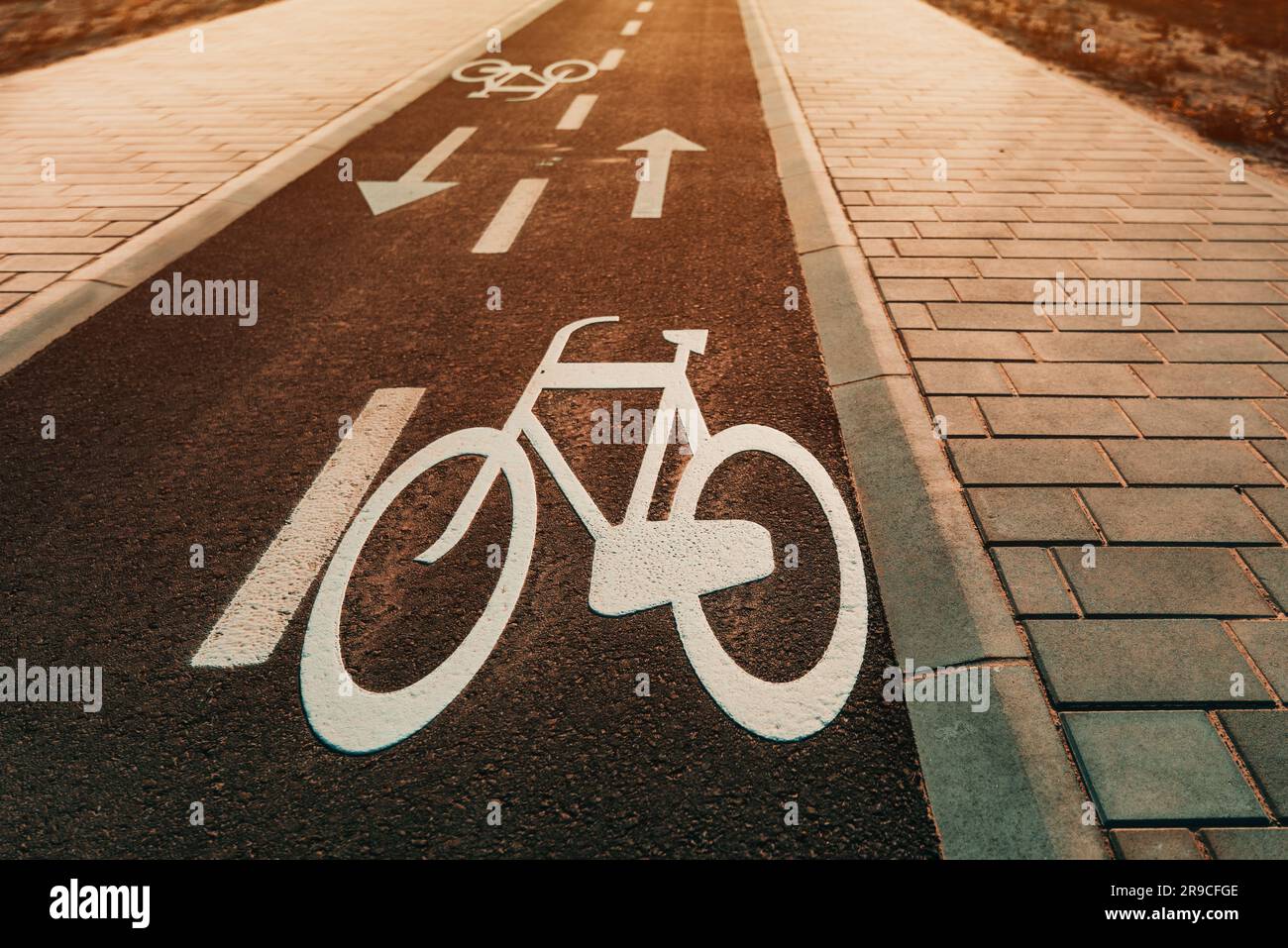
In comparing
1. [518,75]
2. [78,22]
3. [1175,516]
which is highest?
[78,22]

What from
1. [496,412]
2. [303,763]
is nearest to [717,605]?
[303,763]

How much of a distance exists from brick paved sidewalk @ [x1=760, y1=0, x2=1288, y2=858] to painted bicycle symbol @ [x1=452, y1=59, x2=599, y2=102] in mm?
4634

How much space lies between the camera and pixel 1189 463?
364 cm

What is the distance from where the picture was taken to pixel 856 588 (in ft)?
10.2

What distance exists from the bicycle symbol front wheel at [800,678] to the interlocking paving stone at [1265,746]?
3.53 ft

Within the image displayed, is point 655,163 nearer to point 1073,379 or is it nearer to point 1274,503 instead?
point 1073,379

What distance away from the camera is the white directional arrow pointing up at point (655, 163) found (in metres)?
7.14

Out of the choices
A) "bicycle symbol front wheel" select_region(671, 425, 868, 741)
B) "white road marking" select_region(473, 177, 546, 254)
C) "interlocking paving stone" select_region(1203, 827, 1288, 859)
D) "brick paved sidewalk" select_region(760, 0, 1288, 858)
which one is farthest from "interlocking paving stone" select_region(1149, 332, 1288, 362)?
"white road marking" select_region(473, 177, 546, 254)

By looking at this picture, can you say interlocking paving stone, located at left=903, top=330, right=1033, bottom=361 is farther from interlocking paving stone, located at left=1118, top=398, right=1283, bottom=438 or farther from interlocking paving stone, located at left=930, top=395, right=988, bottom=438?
interlocking paving stone, located at left=1118, top=398, right=1283, bottom=438

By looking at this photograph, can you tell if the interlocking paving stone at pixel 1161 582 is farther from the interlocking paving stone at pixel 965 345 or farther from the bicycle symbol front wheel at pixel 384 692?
the bicycle symbol front wheel at pixel 384 692

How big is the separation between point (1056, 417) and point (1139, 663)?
1.57 m

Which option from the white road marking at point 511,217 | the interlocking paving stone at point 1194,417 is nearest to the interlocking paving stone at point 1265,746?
the interlocking paving stone at point 1194,417

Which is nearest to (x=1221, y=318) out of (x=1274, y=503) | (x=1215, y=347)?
(x=1215, y=347)
